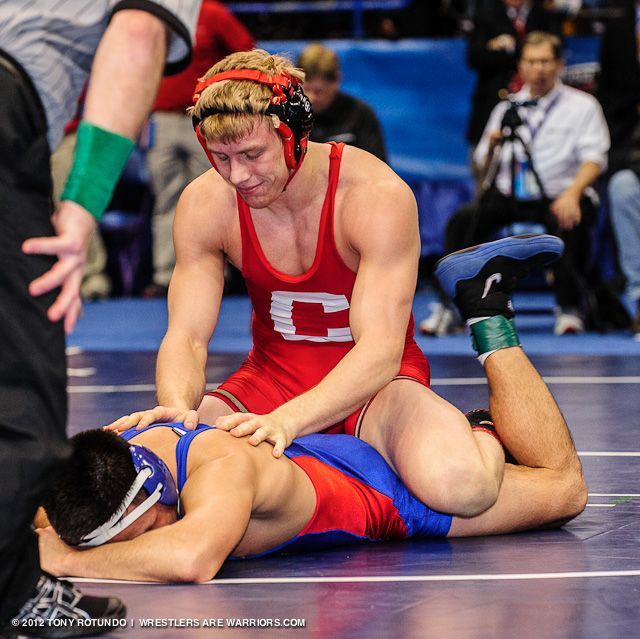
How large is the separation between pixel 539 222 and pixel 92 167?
585 cm

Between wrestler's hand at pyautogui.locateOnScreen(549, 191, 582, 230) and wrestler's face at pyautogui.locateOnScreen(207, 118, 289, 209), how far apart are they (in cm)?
437

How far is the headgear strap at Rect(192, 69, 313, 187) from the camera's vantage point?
10.8 feet

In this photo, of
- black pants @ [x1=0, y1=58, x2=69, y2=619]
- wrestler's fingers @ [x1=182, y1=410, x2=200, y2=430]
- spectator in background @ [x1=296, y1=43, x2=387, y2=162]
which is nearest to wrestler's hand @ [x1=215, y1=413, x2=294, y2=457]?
wrestler's fingers @ [x1=182, y1=410, x2=200, y2=430]

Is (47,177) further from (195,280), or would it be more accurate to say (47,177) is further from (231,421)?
(195,280)

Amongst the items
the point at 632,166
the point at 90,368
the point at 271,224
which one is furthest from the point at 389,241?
the point at 632,166

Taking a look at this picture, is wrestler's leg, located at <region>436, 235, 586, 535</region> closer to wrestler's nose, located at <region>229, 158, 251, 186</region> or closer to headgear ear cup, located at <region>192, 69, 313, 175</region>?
headgear ear cup, located at <region>192, 69, 313, 175</region>

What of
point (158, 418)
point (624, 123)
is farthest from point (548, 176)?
point (158, 418)

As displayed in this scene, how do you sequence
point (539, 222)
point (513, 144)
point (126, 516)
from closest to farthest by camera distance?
1. point (126, 516)
2. point (513, 144)
3. point (539, 222)

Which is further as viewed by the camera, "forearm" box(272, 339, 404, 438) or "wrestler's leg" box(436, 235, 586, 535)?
"wrestler's leg" box(436, 235, 586, 535)

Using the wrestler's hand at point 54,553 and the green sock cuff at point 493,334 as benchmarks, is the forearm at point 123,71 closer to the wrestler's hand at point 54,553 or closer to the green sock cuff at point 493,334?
the wrestler's hand at point 54,553

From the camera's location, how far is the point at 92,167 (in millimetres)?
2008

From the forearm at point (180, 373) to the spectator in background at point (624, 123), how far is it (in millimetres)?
4624

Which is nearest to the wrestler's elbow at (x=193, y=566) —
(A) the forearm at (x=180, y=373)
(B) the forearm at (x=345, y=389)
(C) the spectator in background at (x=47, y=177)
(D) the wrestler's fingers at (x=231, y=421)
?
(D) the wrestler's fingers at (x=231, y=421)

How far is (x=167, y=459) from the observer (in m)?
3.09
